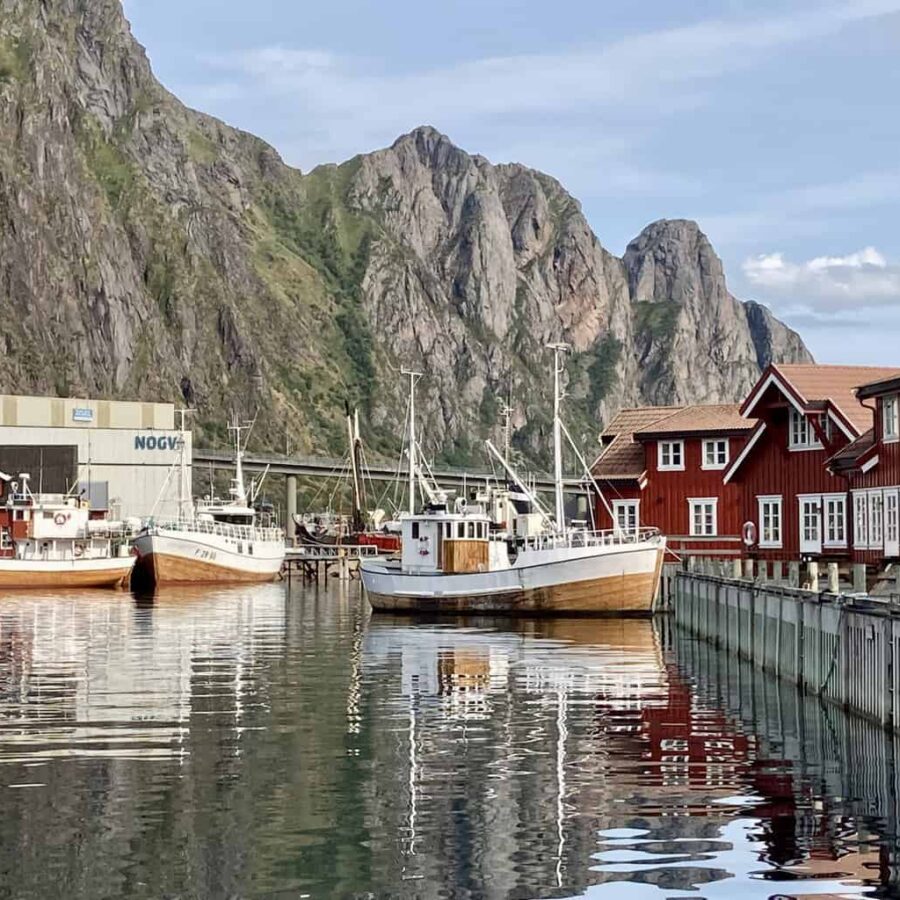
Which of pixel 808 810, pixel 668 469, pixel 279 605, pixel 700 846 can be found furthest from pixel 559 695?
pixel 279 605

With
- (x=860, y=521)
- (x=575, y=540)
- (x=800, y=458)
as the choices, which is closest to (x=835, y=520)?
(x=800, y=458)

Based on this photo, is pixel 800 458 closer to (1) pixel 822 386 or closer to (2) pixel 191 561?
(1) pixel 822 386

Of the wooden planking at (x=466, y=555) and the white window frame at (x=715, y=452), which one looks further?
the white window frame at (x=715, y=452)

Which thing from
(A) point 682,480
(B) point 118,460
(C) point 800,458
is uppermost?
(B) point 118,460

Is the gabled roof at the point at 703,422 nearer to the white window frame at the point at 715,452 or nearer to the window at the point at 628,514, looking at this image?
the white window frame at the point at 715,452

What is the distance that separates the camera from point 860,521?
193ft

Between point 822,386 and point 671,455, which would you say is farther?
point 671,455

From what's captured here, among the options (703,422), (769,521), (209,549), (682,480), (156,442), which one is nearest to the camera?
(769,521)

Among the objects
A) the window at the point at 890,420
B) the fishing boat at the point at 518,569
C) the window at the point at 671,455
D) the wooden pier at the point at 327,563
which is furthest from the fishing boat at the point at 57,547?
the window at the point at 890,420

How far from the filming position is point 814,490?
217 feet

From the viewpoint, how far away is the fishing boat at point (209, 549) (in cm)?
11462

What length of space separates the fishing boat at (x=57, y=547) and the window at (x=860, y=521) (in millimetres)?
61738

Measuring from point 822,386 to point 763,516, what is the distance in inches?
256

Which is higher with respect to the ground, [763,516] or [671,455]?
[671,455]
